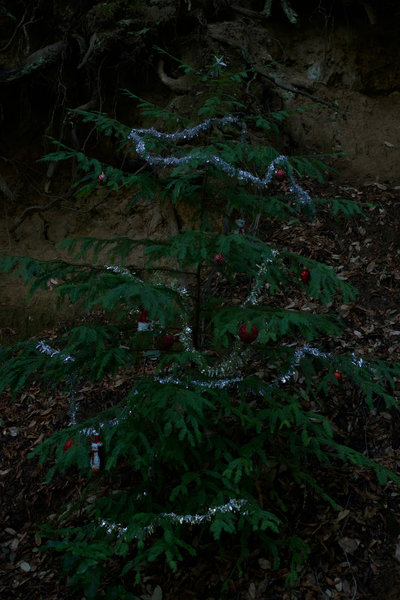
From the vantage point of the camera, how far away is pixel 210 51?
652cm

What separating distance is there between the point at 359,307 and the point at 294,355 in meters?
2.13

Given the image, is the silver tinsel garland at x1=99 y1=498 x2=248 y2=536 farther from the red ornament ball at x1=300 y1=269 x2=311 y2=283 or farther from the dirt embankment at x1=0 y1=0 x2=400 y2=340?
the dirt embankment at x1=0 y1=0 x2=400 y2=340

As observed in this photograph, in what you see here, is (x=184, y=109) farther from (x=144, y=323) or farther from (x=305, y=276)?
(x=305, y=276)

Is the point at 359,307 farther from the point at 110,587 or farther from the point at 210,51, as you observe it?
the point at 210,51

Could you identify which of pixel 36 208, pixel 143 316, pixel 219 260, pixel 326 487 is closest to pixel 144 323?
pixel 143 316

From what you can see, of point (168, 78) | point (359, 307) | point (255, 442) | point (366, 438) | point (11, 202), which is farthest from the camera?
point (11, 202)

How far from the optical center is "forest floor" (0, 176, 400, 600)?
3.14 m

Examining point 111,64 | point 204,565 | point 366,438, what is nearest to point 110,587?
point 204,565

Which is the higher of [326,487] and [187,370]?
[187,370]

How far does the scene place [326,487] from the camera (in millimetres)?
3557

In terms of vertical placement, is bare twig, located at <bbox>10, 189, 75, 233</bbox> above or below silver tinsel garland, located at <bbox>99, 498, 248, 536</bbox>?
below

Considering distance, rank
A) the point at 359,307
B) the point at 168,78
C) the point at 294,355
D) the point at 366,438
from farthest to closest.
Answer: the point at 168,78 → the point at 359,307 → the point at 366,438 → the point at 294,355

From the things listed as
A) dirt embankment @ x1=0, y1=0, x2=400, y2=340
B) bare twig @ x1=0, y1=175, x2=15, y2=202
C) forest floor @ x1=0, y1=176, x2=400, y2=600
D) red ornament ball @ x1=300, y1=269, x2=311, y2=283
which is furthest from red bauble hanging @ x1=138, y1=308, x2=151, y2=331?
bare twig @ x1=0, y1=175, x2=15, y2=202

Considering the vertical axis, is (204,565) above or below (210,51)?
below
